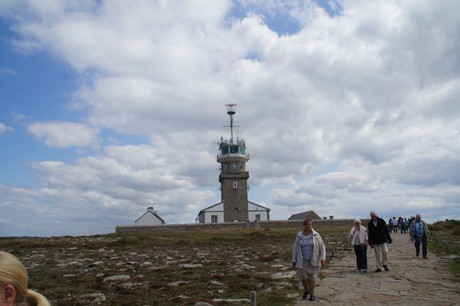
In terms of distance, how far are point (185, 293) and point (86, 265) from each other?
9.23 meters

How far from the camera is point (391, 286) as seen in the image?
11.2 meters

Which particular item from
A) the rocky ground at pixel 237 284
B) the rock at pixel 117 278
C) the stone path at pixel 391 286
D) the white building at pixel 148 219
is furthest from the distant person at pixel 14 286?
the white building at pixel 148 219

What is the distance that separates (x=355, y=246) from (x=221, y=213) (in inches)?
2423

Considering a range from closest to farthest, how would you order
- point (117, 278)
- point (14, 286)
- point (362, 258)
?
point (14, 286) → point (117, 278) → point (362, 258)

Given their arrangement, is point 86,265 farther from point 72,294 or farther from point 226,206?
point 226,206

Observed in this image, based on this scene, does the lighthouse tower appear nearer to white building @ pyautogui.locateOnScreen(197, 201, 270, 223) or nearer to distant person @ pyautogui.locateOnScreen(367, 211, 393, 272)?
white building @ pyautogui.locateOnScreen(197, 201, 270, 223)

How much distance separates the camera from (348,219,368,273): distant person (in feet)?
46.7

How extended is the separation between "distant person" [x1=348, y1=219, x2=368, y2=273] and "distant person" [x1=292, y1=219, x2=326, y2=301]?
4303 mm

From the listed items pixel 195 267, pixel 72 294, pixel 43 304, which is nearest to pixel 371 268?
pixel 195 267

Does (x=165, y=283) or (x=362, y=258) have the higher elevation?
(x=362, y=258)

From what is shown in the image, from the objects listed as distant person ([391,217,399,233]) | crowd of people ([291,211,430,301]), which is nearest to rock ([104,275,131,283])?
crowd of people ([291,211,430,301])

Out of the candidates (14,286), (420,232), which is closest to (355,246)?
(420,232)

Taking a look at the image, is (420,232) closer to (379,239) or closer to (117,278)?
(379,239)

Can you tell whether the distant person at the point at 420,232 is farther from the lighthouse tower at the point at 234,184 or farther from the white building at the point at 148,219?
the white building at the point at 148,219
